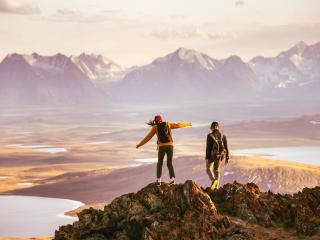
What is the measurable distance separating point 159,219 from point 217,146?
3.74m

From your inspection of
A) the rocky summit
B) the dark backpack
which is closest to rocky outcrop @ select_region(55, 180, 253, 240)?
the rocky summit

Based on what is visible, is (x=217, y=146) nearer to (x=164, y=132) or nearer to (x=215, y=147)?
(x=215, y=147)

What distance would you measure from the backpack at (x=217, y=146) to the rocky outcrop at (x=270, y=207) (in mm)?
1446

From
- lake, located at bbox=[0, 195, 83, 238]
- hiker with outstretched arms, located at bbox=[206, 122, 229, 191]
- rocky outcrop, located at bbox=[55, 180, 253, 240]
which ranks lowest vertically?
lake, located at bbox=[0, 195, 83, 238]

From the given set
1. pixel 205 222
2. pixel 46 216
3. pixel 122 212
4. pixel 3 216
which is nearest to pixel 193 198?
pixel 205 222

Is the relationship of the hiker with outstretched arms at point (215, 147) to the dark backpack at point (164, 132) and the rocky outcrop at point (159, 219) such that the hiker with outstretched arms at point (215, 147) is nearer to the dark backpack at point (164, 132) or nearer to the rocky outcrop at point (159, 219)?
the dark backpack at point (164, 132)

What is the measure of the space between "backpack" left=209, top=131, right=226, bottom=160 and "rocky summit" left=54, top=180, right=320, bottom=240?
4.76ft

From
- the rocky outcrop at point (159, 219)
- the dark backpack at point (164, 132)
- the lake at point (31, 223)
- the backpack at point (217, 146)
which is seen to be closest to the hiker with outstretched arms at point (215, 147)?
the backpack at point (217, 146)

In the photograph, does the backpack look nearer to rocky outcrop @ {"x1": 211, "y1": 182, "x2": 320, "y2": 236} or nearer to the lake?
rocky outcrop @ {"x1": 211, "y1": 182, "x2": 320, "y2": 236}

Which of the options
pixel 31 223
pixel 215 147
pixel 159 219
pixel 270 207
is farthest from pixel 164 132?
pixel 31 223

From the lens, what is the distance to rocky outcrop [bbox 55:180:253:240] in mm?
19923

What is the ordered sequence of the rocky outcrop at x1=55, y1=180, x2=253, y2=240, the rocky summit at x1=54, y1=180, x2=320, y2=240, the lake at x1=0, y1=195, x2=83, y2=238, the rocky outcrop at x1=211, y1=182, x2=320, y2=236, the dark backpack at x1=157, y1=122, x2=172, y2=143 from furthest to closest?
the lake at x1=0, y1=195, x2=83, y2=238 < the dark backpack at x1=157, y1=122, x2=172, y2=143 < the rocky outcrop at x1=211, y1=182, x2=320, y2=236 < the rocky summit at x1=54, y1=180, x2=320, y2=240 < the rocky outcrop at x1=55, y1=180, x2=253, y2=240

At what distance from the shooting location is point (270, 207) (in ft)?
71.9

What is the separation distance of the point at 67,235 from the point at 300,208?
864cm
